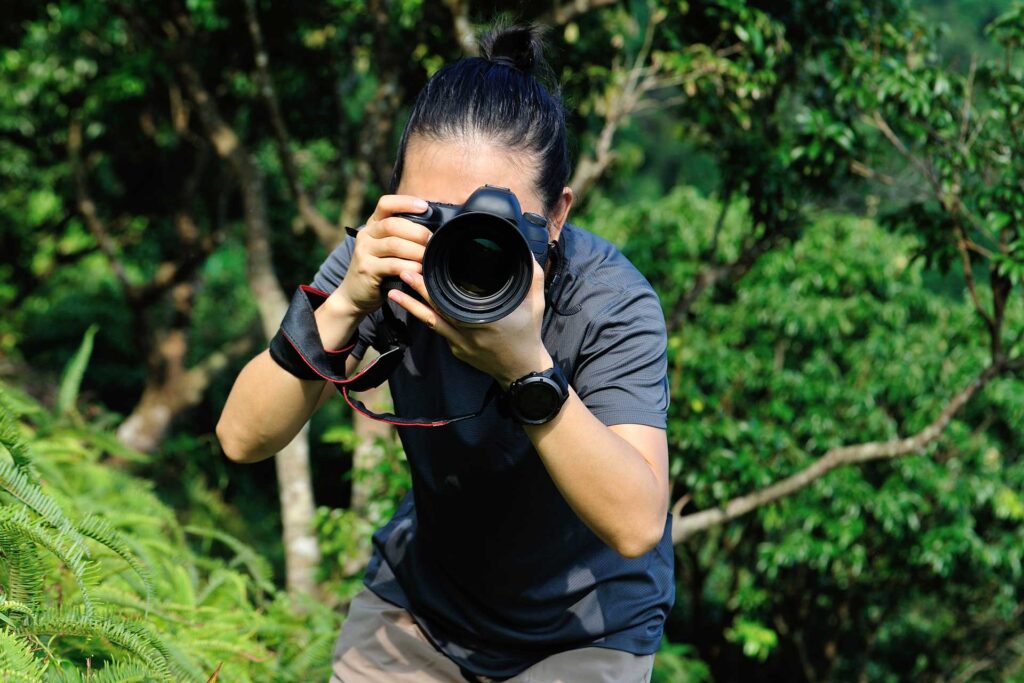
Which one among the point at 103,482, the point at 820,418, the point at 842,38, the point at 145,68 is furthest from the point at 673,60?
the point at 145,68

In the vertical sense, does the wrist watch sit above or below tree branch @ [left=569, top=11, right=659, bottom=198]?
above

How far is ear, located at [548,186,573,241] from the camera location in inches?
71.5

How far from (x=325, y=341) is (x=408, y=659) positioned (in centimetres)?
68

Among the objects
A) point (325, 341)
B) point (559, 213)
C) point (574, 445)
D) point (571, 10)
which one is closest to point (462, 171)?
point (559, 213)

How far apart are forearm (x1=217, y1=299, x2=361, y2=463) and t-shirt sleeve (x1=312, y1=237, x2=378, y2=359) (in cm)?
4

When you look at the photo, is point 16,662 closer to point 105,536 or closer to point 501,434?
point 105,536

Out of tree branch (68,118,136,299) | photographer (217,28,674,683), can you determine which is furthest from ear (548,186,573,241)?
tree branch (68,118,136,299)

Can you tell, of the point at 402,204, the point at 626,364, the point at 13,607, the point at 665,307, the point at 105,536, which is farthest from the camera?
the point at 665,307

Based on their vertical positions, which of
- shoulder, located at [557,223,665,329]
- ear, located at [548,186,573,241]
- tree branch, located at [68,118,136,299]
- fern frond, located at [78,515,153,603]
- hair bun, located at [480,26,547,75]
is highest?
hair bun, located at [480,26,547,75]

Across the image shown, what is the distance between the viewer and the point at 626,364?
5.53 feet

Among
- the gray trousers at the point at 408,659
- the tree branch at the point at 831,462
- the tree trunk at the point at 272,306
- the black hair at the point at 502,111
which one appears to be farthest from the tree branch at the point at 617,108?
the gray trousers at the point at 408,659

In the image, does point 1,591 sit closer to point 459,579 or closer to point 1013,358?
point 459,579

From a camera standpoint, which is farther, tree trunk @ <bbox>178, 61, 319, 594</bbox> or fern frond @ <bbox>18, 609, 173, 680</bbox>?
tree trunk @ <bbox>178, 61, 319, 594</bbox>

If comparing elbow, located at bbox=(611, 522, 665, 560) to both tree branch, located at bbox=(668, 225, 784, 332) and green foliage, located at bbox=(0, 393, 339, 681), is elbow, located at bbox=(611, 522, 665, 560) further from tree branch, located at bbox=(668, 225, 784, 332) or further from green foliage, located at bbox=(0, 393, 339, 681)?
tree branch, located at bbox=(668, 225, 784, 332)
